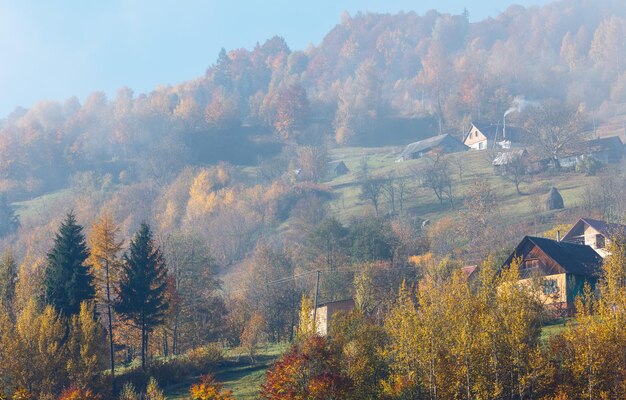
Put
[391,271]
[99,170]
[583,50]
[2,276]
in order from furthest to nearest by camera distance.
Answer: [583,50], [99,170], [391,271], [2,276]

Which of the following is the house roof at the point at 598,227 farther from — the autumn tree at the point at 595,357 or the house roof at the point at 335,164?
the house roof at the point at 335,164

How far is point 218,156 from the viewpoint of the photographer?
15538 cm

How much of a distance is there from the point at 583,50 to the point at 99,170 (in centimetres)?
12514

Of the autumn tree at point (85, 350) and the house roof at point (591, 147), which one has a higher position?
the house roof at point (591, 147)

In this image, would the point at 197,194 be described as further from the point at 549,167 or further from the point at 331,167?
the point at 549,167

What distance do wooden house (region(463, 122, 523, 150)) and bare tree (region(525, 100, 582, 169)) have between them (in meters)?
15.0

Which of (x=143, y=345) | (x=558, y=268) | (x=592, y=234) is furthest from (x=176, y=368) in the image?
(x=592, y=234)

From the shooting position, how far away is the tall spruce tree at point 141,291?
50594mm

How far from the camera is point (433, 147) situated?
129 metres

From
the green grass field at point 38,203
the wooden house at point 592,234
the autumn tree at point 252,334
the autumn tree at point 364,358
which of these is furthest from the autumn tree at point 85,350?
the green grass field at point 38,203

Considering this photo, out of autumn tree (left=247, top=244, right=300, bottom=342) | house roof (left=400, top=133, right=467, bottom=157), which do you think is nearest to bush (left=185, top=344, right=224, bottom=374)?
autumn tree (left=247, top=244, right=300, bottom=342)

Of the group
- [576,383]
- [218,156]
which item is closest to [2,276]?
[576,383]

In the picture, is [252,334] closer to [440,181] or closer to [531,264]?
[531,264]

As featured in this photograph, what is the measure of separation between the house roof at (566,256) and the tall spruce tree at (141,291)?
24.6 metres
